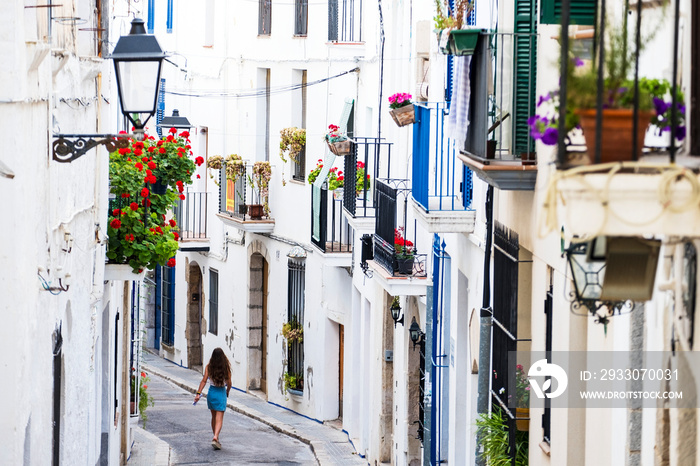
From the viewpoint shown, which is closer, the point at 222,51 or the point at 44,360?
the point at 44,360

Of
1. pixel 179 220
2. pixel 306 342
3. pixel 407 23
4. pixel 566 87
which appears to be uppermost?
pixel 407 23

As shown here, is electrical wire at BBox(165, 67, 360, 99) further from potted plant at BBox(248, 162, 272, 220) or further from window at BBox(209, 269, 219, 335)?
window at BBox(209, 269, 219, 335)

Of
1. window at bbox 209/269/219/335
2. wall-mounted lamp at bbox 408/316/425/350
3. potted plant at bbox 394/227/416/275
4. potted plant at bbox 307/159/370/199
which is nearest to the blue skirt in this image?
potted plant at bbox 307/159/370/199

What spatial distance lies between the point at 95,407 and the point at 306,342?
369 inches

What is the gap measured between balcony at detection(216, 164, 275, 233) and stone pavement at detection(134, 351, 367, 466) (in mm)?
3354

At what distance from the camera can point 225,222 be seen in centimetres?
2447

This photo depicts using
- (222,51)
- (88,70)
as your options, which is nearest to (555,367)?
(88,70)

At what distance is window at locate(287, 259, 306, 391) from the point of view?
2252cm

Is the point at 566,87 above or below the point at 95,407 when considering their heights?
above

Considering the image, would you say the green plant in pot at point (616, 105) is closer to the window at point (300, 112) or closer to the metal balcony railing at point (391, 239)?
Result: the metal balcony railing at point (391, 239)

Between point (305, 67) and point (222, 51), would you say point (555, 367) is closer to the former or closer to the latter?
point (305, 67)

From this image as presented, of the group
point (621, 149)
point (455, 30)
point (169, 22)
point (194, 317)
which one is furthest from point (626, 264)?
point (169, 22)

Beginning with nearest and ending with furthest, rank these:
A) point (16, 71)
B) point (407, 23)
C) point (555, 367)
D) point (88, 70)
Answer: point (16, 71) → point (555, 367) → point (88, 70) → point (407, 23)

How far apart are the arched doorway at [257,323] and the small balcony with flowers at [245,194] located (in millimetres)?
1052
